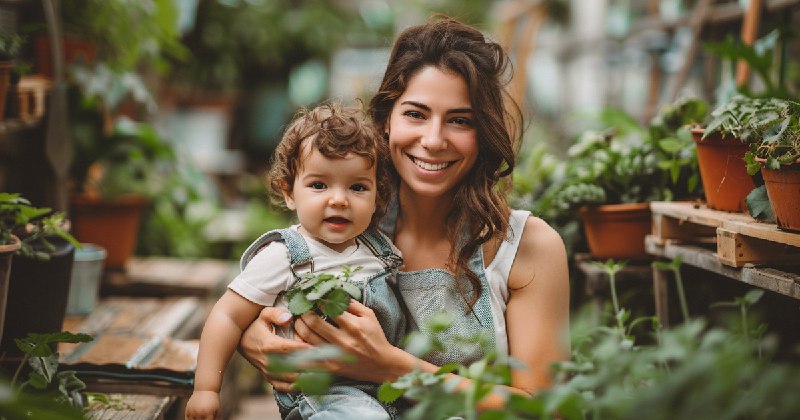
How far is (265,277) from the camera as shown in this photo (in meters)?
1.99

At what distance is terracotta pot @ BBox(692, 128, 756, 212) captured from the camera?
2312 millimetres

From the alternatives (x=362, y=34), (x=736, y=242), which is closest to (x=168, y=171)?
(x=736, y=242)

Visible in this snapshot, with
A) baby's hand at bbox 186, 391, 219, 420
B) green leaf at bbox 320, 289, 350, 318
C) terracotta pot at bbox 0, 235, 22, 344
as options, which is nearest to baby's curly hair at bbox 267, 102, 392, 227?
green leaf at bbox 320, 289, 350, 318

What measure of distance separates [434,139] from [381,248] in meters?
0.33

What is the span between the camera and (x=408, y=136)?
218 centimetres

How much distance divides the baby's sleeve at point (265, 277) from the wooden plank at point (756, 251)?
1.18 meters

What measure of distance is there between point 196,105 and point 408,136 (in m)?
6.59

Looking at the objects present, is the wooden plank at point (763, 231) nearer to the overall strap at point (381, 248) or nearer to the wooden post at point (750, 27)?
the overall strap at point (381, 248)

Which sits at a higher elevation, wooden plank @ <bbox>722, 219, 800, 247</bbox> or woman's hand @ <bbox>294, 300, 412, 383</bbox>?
wooden plank @ <bbox>722, 219, 800, 247</bbox>

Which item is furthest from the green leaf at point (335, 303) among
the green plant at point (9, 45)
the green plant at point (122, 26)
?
the green plant at point (122, 26)

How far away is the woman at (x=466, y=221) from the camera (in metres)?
2.14

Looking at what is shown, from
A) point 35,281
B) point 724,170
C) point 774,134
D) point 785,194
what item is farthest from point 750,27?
point 35,281

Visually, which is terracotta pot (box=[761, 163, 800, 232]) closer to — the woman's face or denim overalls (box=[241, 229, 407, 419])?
the woman's face

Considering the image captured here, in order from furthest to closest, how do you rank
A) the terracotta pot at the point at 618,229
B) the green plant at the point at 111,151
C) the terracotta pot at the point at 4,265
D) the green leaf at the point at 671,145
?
the green plant at the point at 111,151, the terracotta pot at the point at 618,229, the green leaf at the point at 671,145, the terracotta pot at the point at 4,265
